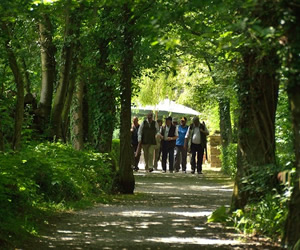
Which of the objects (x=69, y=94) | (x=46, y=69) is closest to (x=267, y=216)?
(x=46, y=69)

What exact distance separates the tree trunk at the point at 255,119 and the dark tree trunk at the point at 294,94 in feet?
11.4

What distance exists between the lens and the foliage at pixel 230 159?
81.2ft

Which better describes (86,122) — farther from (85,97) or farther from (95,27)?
(95,27)

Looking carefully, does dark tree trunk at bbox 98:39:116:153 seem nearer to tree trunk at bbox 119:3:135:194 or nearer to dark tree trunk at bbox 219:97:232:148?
tree trunk at bbox 119:3:135:194

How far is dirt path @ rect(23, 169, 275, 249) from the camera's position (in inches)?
382

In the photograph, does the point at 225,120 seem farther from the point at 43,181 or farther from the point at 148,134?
the point at 43,181

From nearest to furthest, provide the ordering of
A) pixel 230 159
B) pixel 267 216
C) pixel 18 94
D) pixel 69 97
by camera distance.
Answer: pixel 267 216 → pixel 18 94 → pixel 69 97 → pixel 230 159

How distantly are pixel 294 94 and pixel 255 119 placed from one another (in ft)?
13.8

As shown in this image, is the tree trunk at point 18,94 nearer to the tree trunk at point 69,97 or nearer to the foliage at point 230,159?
the tree trunk at point 69,97

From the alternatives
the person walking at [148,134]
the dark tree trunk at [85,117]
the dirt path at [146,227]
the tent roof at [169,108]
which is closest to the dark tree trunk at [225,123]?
the person walking at [148,134]

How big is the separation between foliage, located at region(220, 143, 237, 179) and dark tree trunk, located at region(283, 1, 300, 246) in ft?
50.8

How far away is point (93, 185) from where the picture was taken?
1739 centimetres

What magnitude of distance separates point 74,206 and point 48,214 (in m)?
1.67

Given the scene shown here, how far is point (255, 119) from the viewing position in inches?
479
